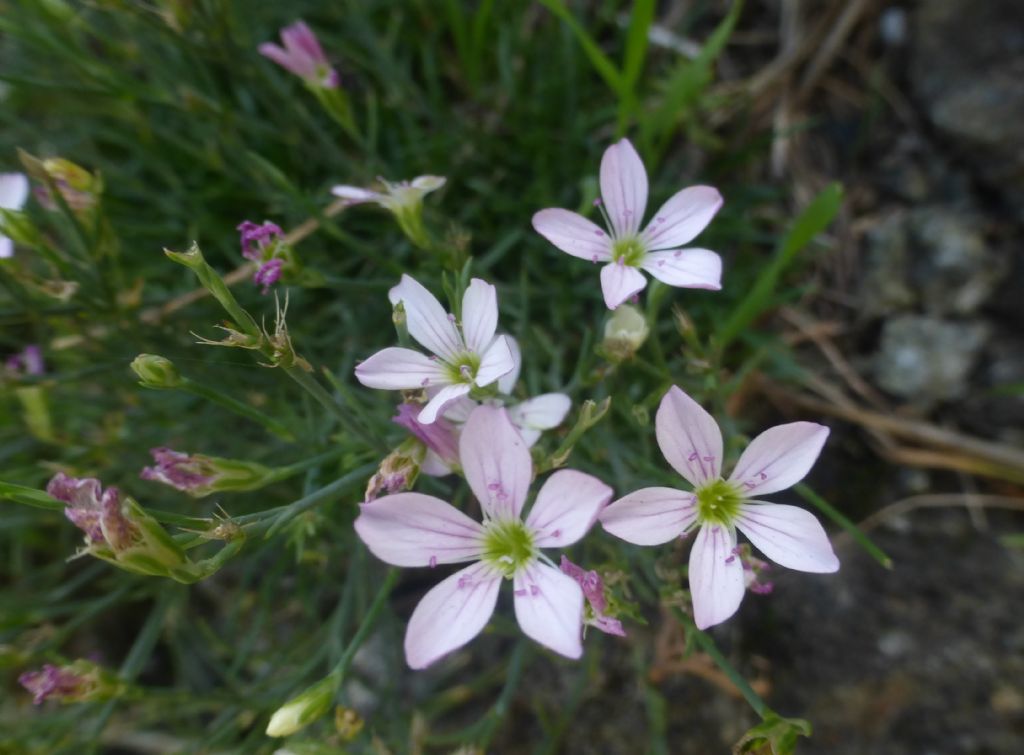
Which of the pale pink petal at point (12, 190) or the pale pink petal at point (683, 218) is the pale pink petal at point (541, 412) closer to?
the pale pink petal at point (683, 218)

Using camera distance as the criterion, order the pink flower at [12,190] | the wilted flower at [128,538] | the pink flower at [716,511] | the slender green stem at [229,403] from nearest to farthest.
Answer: the wilted flower at [128,538], the pink flower at [716,511], the slender green stem at [229,403], the pink flower at [12,190]

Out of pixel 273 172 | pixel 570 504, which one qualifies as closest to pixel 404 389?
pixel 570 504

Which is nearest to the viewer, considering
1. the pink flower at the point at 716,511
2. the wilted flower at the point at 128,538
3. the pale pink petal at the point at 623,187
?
the wilted flower at the point at 128,538

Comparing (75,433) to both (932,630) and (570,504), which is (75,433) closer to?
Answer: (570,504)

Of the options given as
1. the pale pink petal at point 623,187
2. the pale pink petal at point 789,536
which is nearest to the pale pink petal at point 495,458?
the pale pink petal at point 789,536

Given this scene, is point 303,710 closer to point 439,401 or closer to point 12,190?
point 439,401

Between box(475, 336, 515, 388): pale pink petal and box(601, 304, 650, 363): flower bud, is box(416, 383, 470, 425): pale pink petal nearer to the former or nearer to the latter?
box(475, 336, 515, 388): pale pink petal

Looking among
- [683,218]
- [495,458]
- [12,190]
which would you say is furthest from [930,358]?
[12,190]
